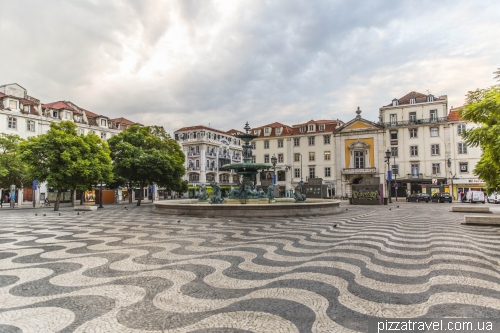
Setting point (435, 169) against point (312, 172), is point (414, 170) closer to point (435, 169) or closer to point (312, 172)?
point (435, 169)

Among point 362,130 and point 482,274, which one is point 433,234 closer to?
point 482,274

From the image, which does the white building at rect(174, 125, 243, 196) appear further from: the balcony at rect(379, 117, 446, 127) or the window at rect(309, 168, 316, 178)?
the balcony at rect(379, 117, 446, 127)

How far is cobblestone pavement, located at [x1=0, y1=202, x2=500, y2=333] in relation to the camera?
3.58m

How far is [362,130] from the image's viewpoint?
4684 cm

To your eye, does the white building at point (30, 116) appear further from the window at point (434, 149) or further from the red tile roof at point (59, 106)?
the window at point (434, 149)

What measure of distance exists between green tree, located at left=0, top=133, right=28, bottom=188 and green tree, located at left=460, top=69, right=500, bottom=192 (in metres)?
36.9

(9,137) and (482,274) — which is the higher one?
(9,137)

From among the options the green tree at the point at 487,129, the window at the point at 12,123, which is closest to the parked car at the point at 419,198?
the green tree at the point at 487,129

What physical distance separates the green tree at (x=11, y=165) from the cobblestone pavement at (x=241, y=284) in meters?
29.2

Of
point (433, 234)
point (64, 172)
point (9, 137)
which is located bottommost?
point (433, 234)

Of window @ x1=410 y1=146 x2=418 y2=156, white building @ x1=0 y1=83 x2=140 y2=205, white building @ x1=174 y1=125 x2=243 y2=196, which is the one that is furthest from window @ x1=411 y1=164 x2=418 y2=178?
white building @ x1=0 y1=83 x2=140 y2=205

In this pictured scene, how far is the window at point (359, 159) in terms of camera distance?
4691 cm

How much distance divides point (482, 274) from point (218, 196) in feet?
47.3

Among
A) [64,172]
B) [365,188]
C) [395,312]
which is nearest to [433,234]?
[395,312]
